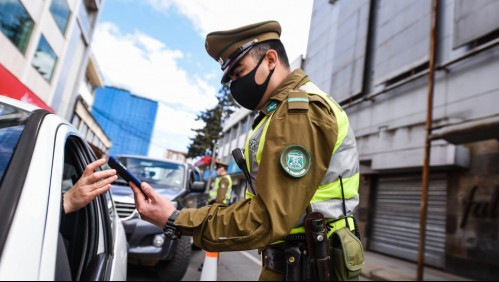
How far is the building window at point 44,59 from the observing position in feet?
42.8

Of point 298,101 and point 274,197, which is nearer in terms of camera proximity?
point 274,197

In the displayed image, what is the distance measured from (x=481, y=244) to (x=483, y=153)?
6.21 ft

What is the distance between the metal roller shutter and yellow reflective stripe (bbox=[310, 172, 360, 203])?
8147 millimetres

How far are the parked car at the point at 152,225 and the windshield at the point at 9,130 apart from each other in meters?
2.66

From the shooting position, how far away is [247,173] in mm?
1252

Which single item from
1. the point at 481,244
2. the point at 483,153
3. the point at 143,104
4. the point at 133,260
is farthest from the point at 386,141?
the point at 143,104

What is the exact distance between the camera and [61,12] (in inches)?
563

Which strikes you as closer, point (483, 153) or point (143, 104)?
point (483, 153)

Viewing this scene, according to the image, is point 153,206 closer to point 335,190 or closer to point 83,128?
point 335,190

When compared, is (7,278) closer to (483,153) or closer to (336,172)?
(336,172)

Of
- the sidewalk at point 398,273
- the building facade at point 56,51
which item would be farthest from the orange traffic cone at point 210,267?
the building facade at point 56,51

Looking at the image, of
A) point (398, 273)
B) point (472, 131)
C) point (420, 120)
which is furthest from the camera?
point (420, 120)

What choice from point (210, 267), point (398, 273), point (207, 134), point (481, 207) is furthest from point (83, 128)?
point (481, 207)

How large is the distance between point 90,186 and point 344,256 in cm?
96
